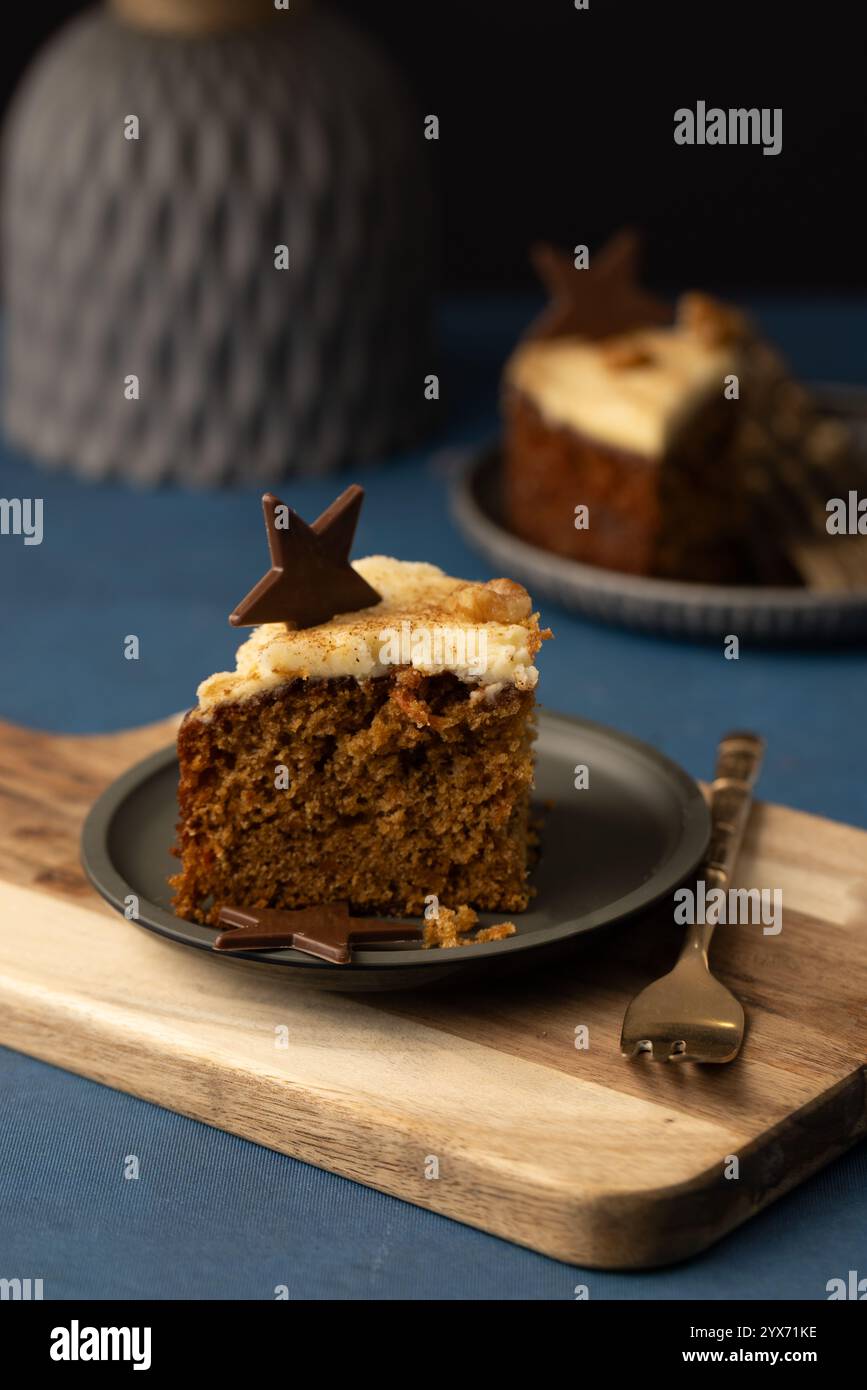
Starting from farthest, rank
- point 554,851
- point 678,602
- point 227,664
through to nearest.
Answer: point 678,602, point 227,664, point 554,851

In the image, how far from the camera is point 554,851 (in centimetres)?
238

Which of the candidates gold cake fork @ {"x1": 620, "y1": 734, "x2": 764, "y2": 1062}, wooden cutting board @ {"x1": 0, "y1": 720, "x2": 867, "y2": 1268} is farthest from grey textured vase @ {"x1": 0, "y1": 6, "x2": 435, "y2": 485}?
gold cake fork @ {"x1": 620, "y1": 734, "x2": 764, "y2": 1062}

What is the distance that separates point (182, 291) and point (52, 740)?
1.68 m

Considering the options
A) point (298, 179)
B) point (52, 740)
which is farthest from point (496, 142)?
point (52, 740)

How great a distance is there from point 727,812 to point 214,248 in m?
2.21

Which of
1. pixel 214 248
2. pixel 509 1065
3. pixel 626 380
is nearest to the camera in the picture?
pixel 509 1065

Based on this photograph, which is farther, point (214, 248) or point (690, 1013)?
point (214, 248)

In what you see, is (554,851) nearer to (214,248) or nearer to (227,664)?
(227,664)

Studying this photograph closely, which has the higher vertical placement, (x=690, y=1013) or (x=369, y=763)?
(x=369, y=763)

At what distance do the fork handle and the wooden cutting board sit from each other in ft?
0.16

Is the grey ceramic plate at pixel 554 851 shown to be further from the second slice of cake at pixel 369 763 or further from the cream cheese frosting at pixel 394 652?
the cream cheese frosting at pixel 394 652

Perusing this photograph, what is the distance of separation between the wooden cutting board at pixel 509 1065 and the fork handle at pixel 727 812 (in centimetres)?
5

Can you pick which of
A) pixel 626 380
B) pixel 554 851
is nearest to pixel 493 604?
pixel 554 851

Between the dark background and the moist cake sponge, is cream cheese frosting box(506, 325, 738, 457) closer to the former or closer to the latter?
the moist cake sponge
